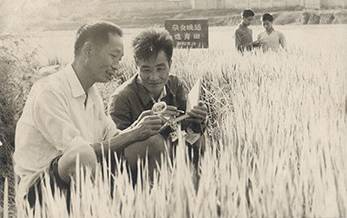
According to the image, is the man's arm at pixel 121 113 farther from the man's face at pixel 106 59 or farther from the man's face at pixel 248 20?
the man's face at pixel 248 20

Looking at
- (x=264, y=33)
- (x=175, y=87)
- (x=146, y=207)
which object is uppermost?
(x=264, y=33)

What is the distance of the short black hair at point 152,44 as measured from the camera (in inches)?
57.9

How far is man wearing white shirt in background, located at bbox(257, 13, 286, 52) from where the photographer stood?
54.9 inches

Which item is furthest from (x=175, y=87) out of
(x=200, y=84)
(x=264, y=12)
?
(x=264, y=12)

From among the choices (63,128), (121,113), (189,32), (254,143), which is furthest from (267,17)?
(63,128)

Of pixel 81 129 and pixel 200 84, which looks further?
pixel 200 84

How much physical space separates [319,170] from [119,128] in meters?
0.53

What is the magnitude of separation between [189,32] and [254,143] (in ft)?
1.15

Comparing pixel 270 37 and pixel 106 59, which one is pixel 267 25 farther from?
pixel 106 59

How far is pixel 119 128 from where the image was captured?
1477 mm

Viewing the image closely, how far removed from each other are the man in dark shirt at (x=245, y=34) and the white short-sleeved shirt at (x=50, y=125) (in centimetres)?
37

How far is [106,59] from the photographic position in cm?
133

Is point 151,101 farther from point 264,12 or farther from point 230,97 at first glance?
point 264,12

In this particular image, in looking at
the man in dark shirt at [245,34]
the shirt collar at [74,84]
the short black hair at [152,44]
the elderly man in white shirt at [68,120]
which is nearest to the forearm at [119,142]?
the elderly man in white shirt at [68,120]
